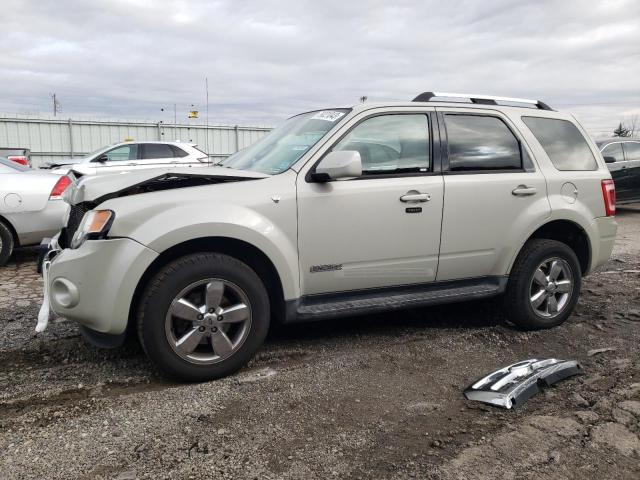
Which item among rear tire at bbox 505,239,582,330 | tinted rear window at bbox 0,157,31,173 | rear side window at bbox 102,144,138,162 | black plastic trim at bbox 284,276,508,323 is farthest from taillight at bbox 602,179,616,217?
rear side window at bbox 102,144,138,162

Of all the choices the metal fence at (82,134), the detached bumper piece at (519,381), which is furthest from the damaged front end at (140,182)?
the metal fence at (82,134)

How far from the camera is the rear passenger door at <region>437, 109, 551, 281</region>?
3.95 m

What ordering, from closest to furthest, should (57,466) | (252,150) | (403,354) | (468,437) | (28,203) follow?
1. (57,466)
2. (468,437)
3. (403,354)
4. (252,150)
5. (28,203)

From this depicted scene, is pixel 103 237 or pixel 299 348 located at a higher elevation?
pixel 103 237

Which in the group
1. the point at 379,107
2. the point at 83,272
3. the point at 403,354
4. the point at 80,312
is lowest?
the point at 403,354

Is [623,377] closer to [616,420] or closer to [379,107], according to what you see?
[616,420]

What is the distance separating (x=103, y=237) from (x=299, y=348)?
1595 millimetres

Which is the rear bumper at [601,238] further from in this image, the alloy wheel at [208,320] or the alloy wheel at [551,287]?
the alloy wheel at [208,320]

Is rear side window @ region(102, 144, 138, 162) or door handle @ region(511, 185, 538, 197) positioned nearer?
door handle @ region(511, 185, 538, 197)

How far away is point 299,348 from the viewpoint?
3926 millimetres

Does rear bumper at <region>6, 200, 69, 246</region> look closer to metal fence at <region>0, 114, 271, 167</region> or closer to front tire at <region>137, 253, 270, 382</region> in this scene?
front tire at <region>137, 253, 270, 382</region>

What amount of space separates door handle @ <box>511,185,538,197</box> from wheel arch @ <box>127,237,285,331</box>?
1967 mm

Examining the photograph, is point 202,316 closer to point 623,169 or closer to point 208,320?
point 208,320

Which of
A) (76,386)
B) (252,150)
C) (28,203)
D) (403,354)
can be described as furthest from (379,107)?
(28,203)
